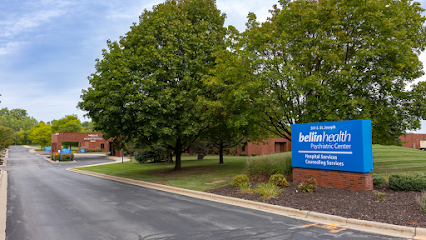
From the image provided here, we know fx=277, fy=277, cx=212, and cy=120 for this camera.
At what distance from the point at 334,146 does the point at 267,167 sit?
12.5 ft

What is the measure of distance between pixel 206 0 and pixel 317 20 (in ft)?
29.5

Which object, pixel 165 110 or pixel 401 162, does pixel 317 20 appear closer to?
pixel 165 110

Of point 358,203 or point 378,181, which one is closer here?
point 358,203

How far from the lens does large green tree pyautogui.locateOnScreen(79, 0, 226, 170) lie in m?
15.5

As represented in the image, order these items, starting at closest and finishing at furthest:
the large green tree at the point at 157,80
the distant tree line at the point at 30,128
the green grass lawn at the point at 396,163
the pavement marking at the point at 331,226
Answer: the pavement marking at the point at 331,226 → the large green tree at the point at 157,80 → the green grass lawn at the point at 396,163 → the distant tree line at the point at 30,128

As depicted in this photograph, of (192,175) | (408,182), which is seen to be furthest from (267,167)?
(192,175)

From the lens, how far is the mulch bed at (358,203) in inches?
262

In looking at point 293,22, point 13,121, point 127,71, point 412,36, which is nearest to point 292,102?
point 293,22

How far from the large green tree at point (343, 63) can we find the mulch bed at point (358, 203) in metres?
4.58

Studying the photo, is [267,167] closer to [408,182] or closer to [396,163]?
[408,182]

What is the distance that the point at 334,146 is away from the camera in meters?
10.2

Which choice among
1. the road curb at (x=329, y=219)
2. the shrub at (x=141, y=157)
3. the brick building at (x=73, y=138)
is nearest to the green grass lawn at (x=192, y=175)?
the road curb at (x=329, y=219)

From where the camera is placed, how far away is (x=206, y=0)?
1942 cm

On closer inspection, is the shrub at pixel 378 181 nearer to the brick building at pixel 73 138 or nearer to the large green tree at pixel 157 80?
the large green tree at pixel 157 80
